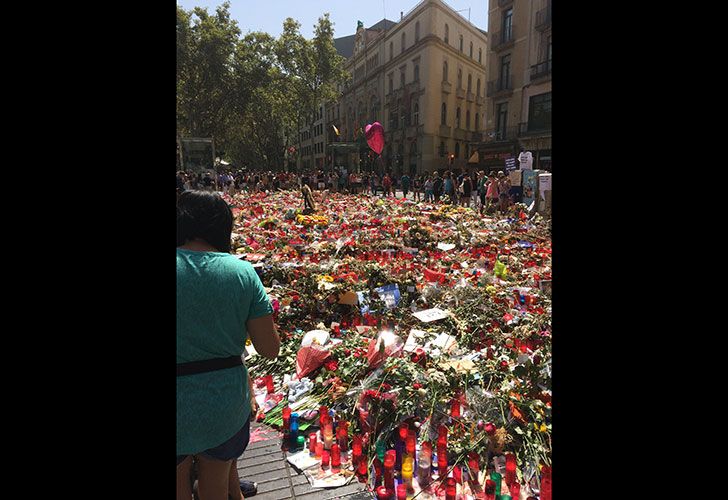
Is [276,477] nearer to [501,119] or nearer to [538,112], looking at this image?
[538,112]

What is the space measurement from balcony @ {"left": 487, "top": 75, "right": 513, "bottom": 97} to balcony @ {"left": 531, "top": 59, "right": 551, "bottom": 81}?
205 cm

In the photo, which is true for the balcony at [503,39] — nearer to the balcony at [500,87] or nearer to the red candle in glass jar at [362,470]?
the balcony at [500,87]

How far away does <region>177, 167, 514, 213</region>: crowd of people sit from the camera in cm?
1491

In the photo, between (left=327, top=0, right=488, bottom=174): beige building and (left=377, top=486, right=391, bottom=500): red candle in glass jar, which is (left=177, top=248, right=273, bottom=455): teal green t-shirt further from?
(left=327, top=0, right=488, bottom=174): beige building

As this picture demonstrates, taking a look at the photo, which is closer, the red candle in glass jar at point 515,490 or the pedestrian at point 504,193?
the red candle in glass jar at point 515,490

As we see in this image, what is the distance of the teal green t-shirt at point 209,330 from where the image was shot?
171cm

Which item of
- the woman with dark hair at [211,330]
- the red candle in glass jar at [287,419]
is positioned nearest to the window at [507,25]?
the red candle in glass jar at [287,419]

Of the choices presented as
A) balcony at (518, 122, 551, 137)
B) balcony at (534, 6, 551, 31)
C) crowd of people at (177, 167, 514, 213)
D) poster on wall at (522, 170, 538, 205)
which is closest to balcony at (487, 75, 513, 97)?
balcony at (518, 122, 551, 137)

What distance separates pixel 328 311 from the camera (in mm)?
5090
